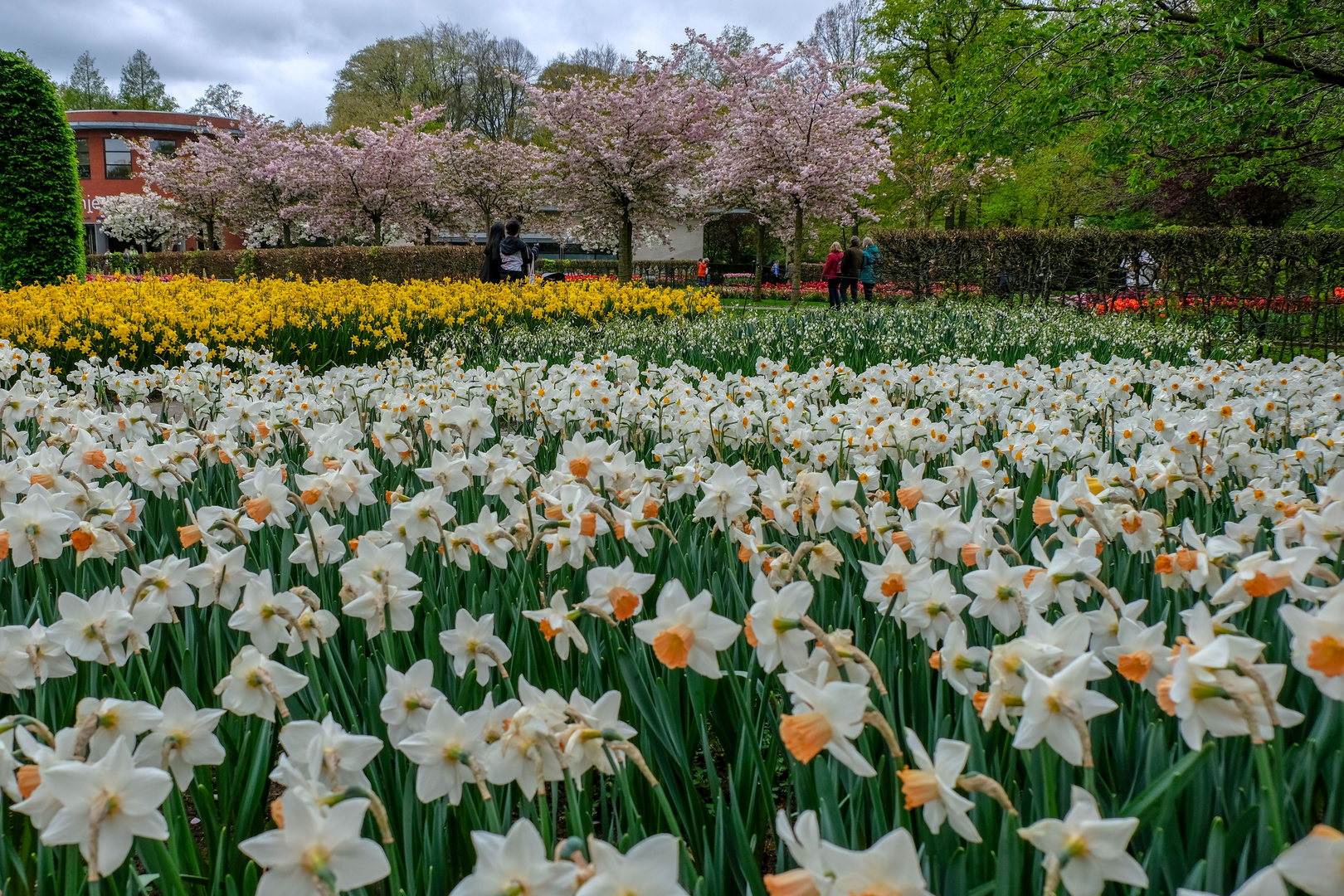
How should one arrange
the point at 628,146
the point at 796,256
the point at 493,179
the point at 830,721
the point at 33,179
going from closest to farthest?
the point at 830,721
the point at 33,179
the point at 796,256
the point at 628,146
the point at 493,179

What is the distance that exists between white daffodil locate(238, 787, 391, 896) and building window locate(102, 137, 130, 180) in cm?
5419

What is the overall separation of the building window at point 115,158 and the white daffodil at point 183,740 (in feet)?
176

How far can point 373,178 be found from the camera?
2802 cm

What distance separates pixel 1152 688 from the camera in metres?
1.17

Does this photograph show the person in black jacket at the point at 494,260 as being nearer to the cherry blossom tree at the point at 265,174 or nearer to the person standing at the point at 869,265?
the person standing at the point at 869,265

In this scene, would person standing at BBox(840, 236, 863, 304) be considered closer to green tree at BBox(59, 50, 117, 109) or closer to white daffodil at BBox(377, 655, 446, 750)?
white daffodil at BBox(377, 655, 446, 750)

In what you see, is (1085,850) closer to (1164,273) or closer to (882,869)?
(882,869)

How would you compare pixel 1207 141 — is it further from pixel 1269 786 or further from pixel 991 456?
pixel 1269 786

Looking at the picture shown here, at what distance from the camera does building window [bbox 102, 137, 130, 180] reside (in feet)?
146

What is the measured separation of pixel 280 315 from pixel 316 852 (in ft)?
26.0

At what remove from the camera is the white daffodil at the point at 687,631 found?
1.12 m

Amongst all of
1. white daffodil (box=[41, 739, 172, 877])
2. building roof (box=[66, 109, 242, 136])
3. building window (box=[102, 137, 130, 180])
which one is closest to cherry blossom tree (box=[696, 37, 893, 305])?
white daffodil (box=[41, 739, 172, 877])

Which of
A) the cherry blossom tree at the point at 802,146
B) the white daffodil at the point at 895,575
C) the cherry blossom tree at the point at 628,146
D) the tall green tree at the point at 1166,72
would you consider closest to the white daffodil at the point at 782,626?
the white daffodil at the point at 895,575

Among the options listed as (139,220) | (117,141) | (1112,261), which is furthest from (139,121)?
(1112,261)
